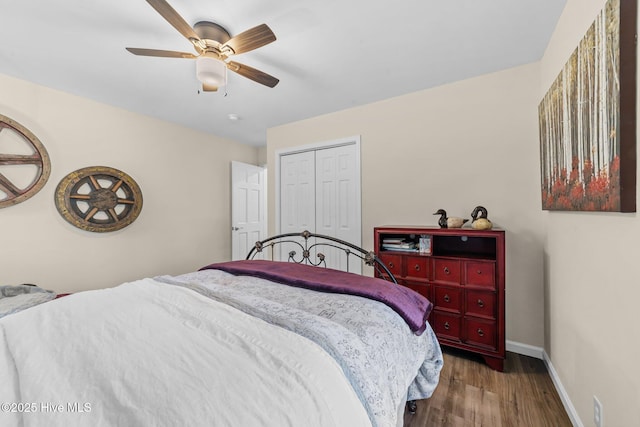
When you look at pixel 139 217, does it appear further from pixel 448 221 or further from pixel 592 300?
pixel 592 300

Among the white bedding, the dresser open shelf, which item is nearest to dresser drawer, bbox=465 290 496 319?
the dresser open shelf

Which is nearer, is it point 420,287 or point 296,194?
point 420,287

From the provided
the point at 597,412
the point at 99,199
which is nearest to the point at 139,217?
the point at 99,199

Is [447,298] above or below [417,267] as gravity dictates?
below

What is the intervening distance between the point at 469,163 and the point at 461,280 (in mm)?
1135

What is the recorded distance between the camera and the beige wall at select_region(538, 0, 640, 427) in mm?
1017

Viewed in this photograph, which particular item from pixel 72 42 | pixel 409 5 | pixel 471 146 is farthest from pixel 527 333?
pixel 72 42

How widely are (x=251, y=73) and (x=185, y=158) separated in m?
2.37

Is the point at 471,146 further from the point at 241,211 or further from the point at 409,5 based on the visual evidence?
the point at 241,211

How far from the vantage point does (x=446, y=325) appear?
2.23 meters

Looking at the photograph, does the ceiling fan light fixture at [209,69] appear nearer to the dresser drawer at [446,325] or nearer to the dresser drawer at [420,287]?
the dresser drawer at [420,287]

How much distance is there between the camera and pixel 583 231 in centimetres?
141

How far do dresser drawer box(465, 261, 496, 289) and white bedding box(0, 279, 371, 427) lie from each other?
1.76 meters

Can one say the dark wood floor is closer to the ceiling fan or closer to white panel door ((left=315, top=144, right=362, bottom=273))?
white panel door ((left=315, top=144, right=362, bottom=273))
